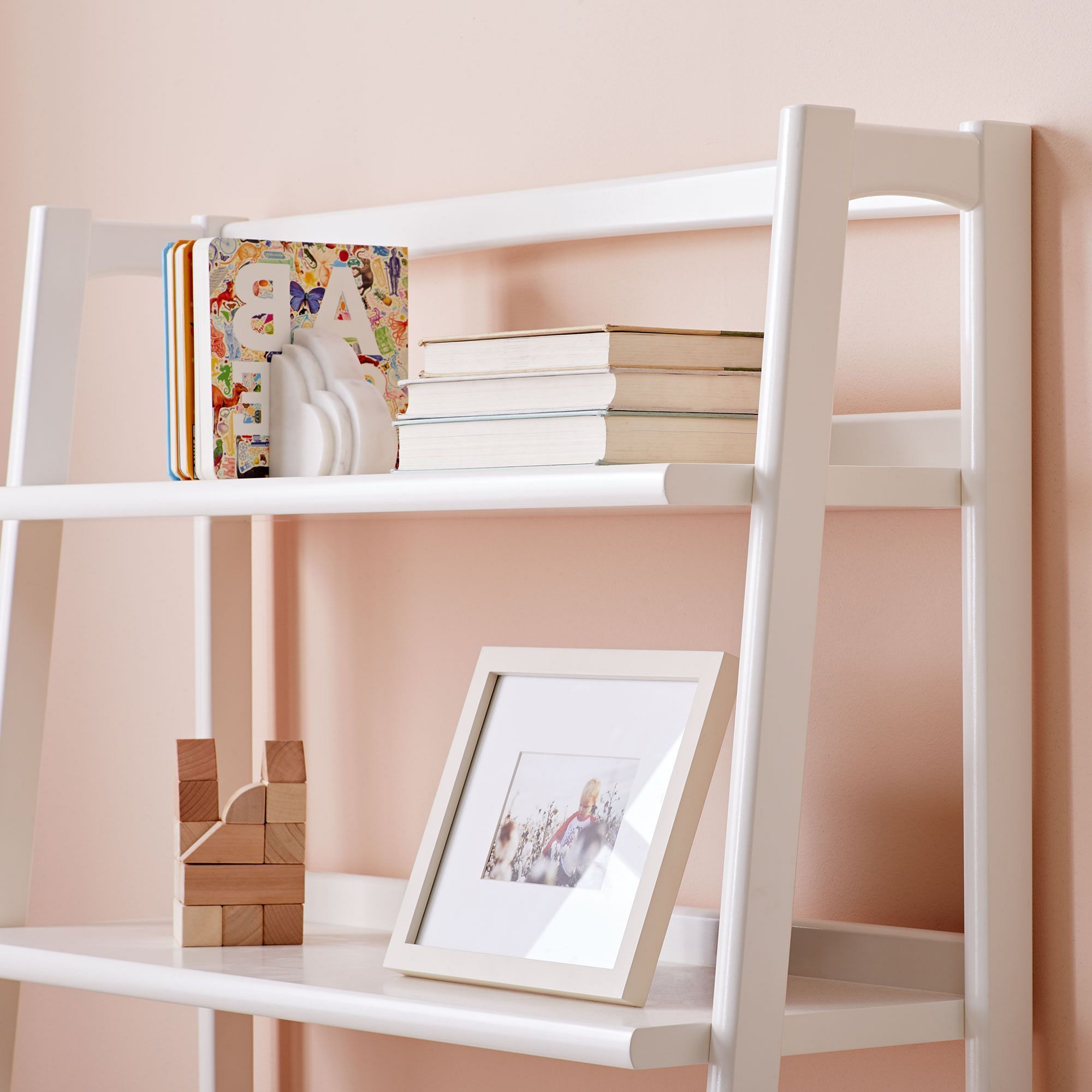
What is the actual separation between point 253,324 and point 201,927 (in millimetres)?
455

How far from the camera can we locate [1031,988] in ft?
3.61

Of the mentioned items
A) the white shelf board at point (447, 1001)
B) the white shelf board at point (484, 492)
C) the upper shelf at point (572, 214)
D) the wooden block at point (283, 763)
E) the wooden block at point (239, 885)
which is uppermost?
the upper shelf at point (572, 214)

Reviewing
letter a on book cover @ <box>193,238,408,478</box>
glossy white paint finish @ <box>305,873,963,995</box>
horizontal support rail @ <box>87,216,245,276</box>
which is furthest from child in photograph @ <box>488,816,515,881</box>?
horizontal support rail @ <box>87,216,245,276</box>

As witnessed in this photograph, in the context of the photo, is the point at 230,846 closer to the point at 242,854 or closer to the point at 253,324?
the point at 242,854

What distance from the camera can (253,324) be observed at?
4.12ft

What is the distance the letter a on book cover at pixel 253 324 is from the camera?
1240 millimetres

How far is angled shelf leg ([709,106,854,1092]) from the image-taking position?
94cm

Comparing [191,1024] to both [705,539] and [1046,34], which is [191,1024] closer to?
[705,539]

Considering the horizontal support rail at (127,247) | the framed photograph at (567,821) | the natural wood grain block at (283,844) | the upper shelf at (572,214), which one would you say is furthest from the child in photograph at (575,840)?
the horizontal support rail at (127,247)

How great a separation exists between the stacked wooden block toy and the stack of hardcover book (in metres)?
0.33

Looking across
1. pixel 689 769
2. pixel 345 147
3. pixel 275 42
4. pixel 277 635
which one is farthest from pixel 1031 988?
pixel 275 42

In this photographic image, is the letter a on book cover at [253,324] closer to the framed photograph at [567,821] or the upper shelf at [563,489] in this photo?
the upper shelf at [563,489]

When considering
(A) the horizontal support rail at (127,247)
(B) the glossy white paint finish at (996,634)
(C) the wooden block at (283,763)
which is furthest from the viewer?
(A) the horizontal support rail at (127,247)

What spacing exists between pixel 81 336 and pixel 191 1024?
685mm
